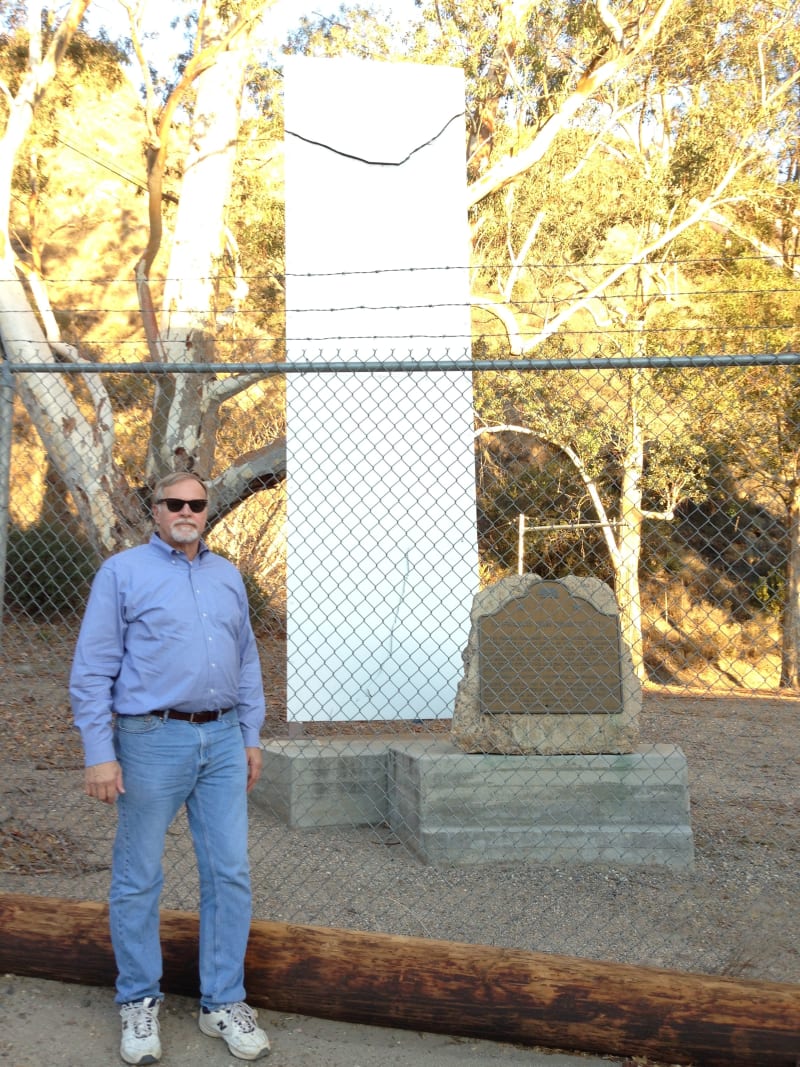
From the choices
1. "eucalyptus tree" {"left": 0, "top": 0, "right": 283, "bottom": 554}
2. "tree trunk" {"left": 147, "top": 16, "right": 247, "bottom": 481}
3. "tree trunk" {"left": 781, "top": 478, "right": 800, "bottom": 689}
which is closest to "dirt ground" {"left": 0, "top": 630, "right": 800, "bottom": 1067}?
"eucalyptus tree" {"left": 0, "top": 0, "right": 283, "bottom": 554}

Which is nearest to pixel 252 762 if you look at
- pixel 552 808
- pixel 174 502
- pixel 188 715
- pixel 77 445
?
pixel 188 715

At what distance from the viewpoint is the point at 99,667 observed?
3068mm

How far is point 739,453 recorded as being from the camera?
1636cm

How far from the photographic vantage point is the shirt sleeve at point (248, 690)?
3330 mm

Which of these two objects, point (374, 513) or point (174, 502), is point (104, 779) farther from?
point (374, 513)

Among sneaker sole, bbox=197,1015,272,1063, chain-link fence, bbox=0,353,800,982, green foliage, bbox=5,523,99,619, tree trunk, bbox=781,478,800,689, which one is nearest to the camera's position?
sneaker sole, bbox=197,1015,272,1063

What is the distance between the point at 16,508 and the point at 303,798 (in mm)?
14570

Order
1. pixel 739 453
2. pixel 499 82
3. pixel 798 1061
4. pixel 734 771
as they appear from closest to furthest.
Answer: pixel 798 1061
pixel 734 771
pixel 739 453
pixel 499 82

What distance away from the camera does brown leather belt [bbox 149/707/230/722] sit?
3.11 meters

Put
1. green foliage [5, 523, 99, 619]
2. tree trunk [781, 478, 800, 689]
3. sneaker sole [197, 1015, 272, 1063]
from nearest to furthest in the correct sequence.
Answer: sneaker sole [197, 1015, 272, 1063], green foliage [5, 523, 99, 619], tree trunk [781, 478, 800, 689]

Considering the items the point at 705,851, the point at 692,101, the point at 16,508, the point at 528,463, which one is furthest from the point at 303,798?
the point at 692,101

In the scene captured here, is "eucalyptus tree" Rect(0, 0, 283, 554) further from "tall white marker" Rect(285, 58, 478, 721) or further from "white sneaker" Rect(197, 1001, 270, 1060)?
"white sneaker" Rect(197, 1001, 270, 1060)

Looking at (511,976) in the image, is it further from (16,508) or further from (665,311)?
(665,311)

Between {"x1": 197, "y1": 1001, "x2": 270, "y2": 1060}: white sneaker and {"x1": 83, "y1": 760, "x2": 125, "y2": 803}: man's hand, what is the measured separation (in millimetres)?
726
